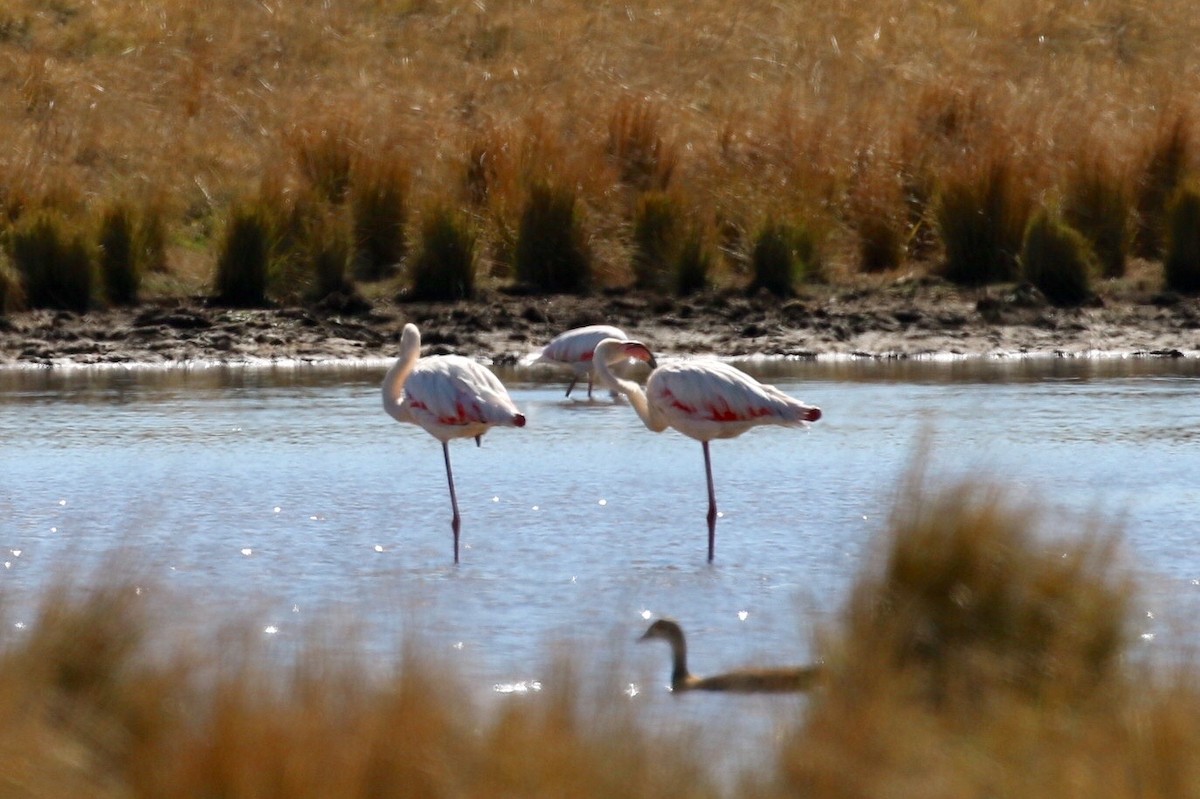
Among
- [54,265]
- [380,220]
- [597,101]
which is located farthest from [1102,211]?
[54,265]

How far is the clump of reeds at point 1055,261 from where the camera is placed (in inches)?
599

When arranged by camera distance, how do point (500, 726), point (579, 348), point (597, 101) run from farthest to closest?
point (597, 101) < point (579, 348) < point (500, 726)

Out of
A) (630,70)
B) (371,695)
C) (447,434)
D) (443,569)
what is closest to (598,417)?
(447,434)

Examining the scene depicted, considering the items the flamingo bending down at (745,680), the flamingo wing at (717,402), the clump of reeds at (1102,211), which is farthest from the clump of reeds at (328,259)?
the flamingo bending down at (745,680)

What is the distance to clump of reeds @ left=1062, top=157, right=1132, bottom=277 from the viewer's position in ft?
53.0

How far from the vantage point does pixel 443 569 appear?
7.67 metres

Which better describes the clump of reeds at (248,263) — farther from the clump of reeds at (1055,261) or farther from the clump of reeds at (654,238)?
the clump of reeds at (1055,261)

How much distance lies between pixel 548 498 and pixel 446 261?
671cm

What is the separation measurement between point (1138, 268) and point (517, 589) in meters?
10.2

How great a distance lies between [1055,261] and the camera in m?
15.2

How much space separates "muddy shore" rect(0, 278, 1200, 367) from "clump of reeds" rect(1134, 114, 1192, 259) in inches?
58.4

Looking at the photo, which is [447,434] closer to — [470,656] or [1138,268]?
[470,656]

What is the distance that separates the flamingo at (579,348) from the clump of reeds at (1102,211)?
5.29 metres

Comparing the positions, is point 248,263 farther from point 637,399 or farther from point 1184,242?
point 1184,242
